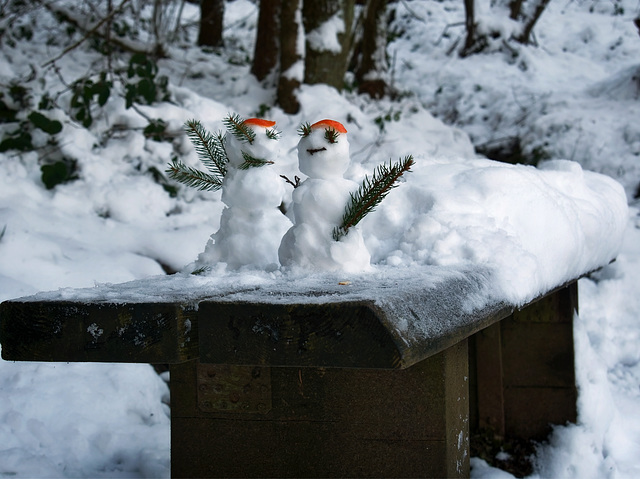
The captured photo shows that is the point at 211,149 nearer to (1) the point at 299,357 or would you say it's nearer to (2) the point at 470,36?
(1) the point at 299,357

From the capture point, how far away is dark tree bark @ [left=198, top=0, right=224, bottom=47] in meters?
9.09

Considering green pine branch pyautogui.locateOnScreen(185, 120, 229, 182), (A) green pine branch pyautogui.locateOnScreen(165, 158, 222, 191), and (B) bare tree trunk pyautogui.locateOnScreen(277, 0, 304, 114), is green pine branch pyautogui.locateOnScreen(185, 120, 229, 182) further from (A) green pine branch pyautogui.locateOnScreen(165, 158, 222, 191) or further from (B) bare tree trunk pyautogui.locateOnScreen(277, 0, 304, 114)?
(B) bare tree trunk pyautogui.locateOnScreen(277, 0, 304, 114)

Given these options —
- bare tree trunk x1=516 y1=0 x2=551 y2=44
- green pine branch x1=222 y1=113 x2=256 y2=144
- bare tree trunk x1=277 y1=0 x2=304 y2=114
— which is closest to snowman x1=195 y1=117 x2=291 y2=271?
green pine branch x1=222 y1=113 x2=256 y2=144

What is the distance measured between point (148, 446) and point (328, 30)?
4.18m

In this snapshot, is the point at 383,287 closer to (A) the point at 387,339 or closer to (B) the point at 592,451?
(A) the point at 387,339

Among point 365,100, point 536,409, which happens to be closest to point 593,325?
point 536,409

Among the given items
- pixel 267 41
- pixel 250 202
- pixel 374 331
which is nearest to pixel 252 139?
pixel 250 202

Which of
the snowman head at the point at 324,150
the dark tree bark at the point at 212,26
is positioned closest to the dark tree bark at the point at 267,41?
the dark tree bark at the point at 212,26

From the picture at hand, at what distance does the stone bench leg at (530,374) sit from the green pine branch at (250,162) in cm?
146

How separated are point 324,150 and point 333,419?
0.69m

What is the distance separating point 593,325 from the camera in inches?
158

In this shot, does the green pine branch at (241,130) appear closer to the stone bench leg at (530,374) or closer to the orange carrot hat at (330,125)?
the orange carrot hat at (330,125)

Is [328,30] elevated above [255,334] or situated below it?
above

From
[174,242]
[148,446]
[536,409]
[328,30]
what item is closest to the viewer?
[148,446]
